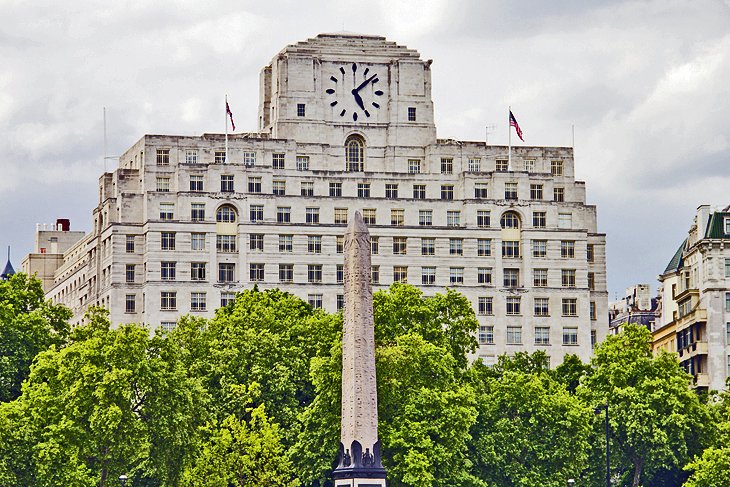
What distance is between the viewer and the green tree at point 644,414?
141 metres

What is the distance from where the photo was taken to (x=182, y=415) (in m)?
125

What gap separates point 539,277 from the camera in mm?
189750

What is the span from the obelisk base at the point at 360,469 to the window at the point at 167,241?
258ft

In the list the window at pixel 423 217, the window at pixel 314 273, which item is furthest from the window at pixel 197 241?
the window at pixel 423 217

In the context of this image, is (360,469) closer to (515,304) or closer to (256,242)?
(256,242)

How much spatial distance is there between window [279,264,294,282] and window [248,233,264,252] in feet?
7.77

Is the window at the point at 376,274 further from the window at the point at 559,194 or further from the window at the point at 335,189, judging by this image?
the window at the point at 559,194

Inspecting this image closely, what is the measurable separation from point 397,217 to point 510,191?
34.8ft

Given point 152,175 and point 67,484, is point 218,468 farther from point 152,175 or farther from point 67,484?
point 152,175

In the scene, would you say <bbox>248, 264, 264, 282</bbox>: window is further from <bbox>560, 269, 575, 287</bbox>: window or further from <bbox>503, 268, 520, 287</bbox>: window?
<bbox>560, 269, 575, 287</bbox>: window

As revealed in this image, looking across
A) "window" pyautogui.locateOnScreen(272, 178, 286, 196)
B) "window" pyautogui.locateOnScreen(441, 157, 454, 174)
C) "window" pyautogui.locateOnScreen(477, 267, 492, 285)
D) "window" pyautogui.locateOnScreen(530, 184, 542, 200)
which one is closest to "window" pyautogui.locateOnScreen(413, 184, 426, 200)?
"window" pyautogui.locateOnScreen(441, 157, 454, 174)

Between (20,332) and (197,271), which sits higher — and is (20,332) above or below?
below

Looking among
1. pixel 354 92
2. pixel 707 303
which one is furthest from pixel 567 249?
pixel 354 92

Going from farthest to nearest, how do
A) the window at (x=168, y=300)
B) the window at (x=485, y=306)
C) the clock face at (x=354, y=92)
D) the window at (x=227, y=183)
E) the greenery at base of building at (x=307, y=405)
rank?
the clock face at (x=354, y=92) → the window at (x=485, y=306) → the window at (x=227, y=183) → the window at (x=168, y=300) → the greenery at base of building at (x=307, y=405)
